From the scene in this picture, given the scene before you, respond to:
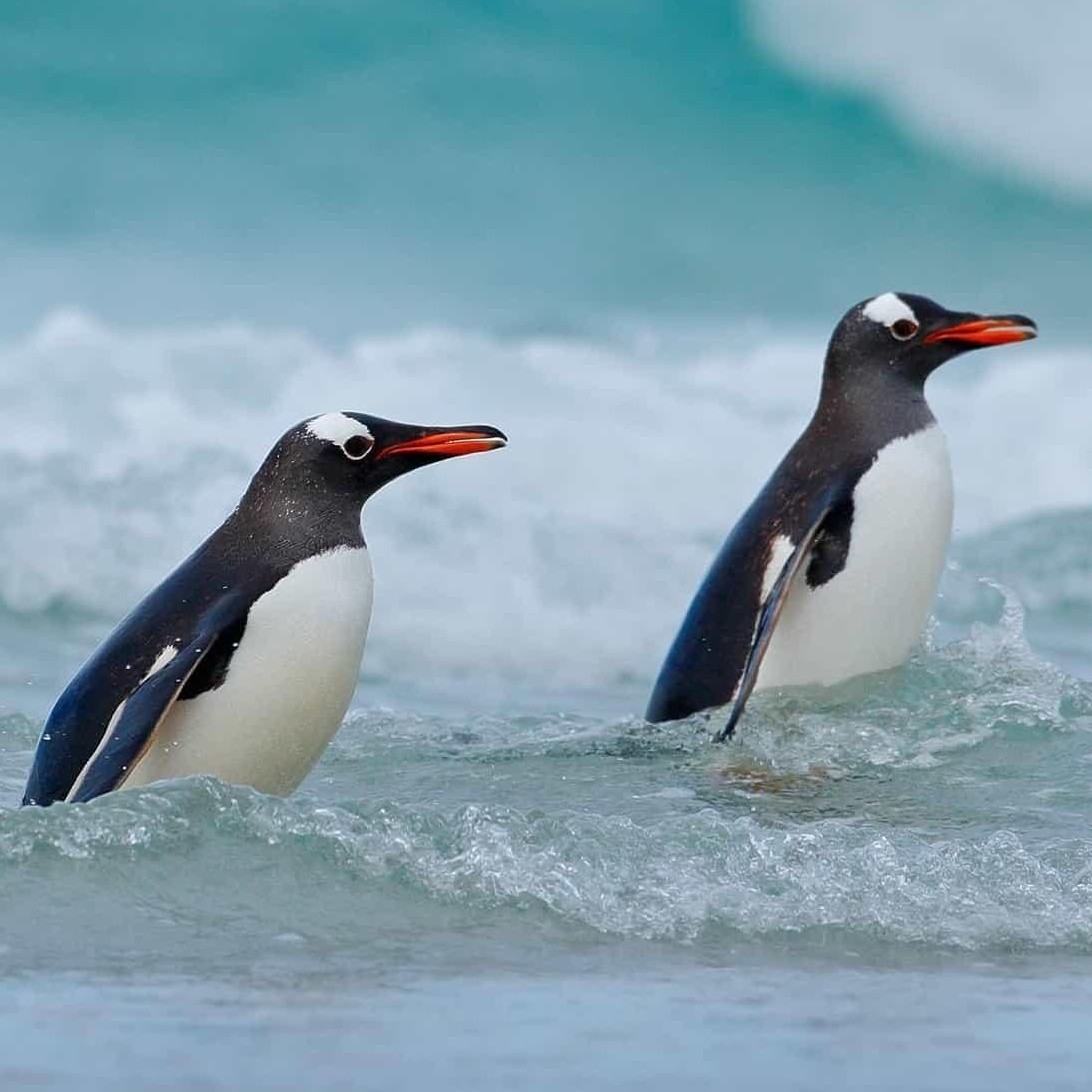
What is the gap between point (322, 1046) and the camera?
3.15 metres

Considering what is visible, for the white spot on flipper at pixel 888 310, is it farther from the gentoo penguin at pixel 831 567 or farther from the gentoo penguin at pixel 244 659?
the gentoo penguin at pixel 244 659

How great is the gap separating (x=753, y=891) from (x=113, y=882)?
3.73ft

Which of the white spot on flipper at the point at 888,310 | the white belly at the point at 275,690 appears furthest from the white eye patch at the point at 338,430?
the white spot on flipper at the point at 888,310

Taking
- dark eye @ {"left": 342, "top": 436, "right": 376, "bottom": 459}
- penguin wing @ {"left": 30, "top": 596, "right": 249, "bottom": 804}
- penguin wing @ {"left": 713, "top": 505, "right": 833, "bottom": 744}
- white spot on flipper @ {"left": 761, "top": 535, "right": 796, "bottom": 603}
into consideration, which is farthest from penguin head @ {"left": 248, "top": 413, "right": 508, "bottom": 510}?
white spot on flipper @ {"left": 761, "top": 535, "right": 796, "bottom": 603}

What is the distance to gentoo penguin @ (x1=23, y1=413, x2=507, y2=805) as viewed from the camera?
4887mm

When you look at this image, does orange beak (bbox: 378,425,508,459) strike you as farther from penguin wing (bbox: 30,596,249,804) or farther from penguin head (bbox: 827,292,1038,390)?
penguin head (bbox: 827,292,1038,390)

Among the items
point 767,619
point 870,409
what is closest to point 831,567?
point 767,619

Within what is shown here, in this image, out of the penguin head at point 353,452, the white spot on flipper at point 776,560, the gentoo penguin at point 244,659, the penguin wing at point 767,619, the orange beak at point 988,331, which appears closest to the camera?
the gentoo penguin at point 244,659

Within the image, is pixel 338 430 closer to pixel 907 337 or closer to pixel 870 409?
pixel 870 409

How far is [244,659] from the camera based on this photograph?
495cm

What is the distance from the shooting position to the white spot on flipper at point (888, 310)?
7004 mm

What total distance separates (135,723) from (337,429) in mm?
945

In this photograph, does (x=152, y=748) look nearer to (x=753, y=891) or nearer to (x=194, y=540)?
(x=753, y=891)

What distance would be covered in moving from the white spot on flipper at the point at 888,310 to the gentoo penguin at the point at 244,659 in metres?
2.38
